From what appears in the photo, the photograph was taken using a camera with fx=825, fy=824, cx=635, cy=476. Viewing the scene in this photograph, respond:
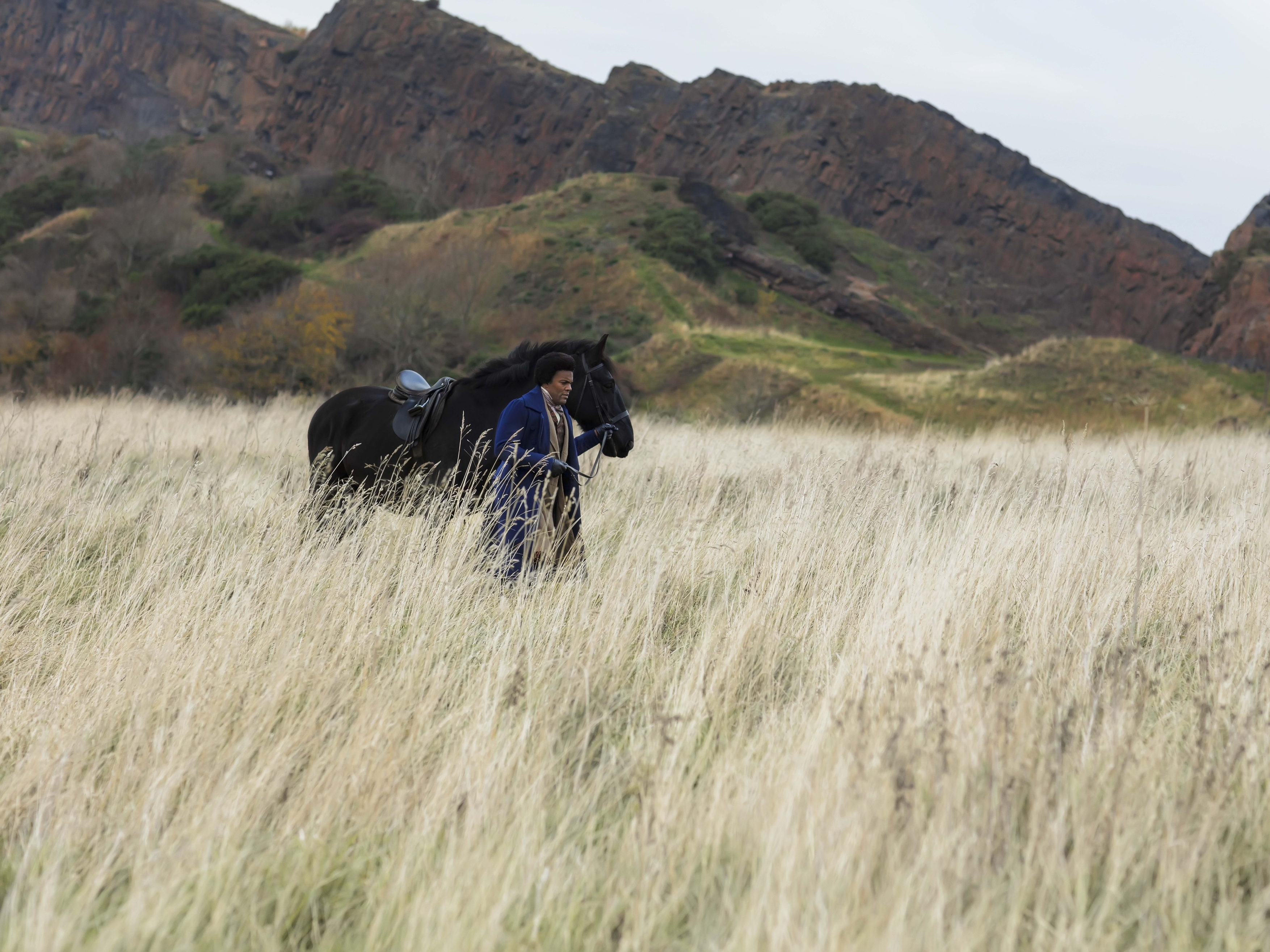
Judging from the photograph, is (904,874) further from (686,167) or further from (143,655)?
(686,167)

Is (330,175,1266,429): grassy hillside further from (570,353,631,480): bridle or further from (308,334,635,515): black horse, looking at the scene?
(570,353,631,480): bridle

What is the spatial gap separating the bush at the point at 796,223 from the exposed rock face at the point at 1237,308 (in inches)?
908

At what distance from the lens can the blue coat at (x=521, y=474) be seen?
4.14 m

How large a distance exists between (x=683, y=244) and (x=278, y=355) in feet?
81.3

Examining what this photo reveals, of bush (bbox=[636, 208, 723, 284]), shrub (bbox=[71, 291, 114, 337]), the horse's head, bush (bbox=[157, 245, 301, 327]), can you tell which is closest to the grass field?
the horse's head

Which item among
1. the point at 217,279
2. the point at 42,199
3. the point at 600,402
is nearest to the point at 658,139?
the point at 42,199

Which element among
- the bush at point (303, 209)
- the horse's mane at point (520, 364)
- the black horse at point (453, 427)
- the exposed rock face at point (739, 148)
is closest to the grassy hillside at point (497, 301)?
the bush at point (303, 209)

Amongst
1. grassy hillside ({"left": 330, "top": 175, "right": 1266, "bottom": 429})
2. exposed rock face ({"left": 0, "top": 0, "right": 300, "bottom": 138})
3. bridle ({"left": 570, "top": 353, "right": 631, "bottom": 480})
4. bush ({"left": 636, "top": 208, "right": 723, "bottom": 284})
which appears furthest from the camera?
exposed rock face ({"left": 0, "top": 0, "right": 300, "bottom": 138})

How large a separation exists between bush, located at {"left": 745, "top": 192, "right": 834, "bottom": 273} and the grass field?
57340mm

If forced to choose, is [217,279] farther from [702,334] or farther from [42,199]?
[42,199]

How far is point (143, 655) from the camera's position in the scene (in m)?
2.97

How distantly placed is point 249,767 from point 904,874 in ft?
6.17

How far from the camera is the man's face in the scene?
4.30 meters

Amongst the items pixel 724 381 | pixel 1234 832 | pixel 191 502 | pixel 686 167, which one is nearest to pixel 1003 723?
pixel 1234 832
